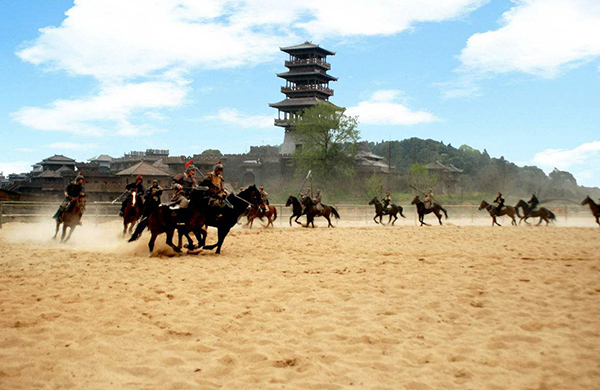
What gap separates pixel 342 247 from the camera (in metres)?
15.4

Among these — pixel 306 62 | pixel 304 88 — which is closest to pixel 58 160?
pixel 304 88

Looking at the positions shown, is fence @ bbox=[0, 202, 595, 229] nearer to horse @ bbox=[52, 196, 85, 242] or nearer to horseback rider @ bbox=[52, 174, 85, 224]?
horse @ bbox=[52, 196, 85, 242]

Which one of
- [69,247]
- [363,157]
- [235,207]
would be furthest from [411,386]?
[363,157]

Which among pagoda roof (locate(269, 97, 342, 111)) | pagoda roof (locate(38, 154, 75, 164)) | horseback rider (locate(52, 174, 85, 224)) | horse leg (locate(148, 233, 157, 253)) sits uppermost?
pagoda roof (locate(269, 97, 342, 111))

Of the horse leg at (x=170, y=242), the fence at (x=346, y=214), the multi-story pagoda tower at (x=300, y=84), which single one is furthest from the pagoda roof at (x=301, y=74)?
the horse leg at (x=170, y=242)

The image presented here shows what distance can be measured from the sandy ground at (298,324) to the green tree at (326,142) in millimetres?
49894

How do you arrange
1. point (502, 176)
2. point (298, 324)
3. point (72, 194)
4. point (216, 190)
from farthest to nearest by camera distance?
point (502, 176), point (72, 194), point (216, 190), point (298, 324)

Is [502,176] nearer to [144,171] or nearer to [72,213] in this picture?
[144,171]

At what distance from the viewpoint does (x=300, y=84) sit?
70500mm

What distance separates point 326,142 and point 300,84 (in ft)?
43.6

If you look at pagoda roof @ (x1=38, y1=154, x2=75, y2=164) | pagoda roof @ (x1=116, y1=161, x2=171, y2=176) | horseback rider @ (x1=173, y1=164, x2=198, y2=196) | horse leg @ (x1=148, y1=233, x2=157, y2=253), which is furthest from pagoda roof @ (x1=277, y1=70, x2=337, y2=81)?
horse leg @ (x1=148, y1=233, x2=157, y2=253)

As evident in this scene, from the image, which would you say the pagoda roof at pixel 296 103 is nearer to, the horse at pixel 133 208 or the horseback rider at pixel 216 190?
the horse at pixel 133 208

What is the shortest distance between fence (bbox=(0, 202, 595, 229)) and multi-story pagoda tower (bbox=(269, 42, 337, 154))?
107 ft

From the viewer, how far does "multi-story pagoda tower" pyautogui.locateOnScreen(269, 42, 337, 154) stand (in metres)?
68.9
